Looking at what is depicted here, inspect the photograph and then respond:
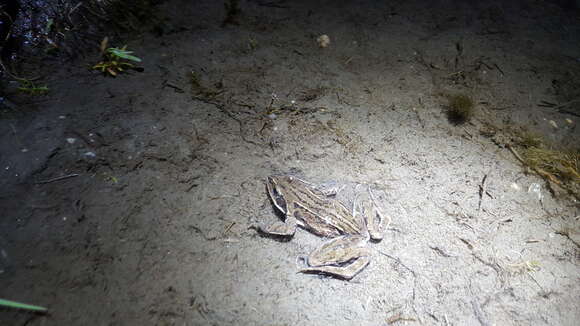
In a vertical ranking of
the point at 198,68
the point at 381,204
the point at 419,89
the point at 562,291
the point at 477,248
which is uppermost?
the point at 198,68

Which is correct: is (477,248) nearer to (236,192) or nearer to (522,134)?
(522,134)

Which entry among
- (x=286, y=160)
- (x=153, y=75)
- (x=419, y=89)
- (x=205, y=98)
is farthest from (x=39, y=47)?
(x=419, y=89)

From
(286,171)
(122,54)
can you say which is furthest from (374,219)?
(122,54)

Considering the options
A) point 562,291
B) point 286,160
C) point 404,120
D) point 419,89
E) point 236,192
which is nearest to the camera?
point 562,291

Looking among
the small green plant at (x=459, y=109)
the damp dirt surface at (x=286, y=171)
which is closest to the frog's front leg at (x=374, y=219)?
the damp dirt surface at (x=286, y=171)

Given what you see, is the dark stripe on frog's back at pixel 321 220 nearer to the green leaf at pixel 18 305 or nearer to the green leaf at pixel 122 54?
the green leaf at pixel 18 305

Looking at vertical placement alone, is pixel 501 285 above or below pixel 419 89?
below
